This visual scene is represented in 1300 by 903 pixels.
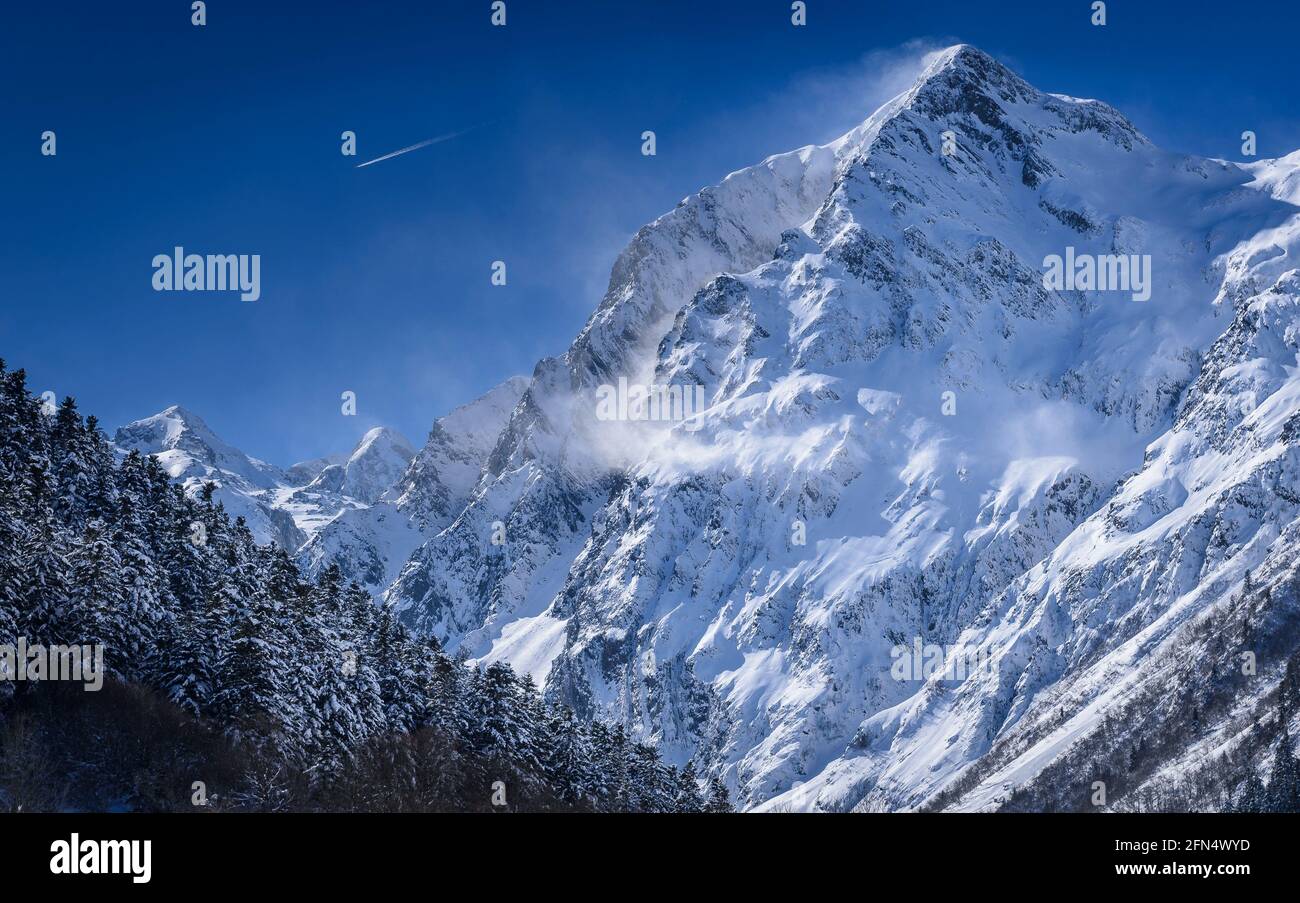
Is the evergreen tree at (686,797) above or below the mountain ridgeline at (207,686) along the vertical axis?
below

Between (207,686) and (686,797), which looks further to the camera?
(686,797)

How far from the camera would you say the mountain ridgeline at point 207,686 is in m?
68.5

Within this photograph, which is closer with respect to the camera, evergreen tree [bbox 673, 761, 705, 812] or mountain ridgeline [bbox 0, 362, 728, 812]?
mountain ridgeline [bbox 0, 362, 728, 812]

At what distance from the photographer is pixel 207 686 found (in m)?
74.8

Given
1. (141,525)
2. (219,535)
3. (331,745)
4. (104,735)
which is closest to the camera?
(104,735)

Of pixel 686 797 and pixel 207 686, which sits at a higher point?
pixel 207 686

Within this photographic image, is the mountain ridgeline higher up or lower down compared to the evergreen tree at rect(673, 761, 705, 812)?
higher up

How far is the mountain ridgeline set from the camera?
68500 mm

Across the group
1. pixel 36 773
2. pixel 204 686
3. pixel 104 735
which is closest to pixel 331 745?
pixel 204 686

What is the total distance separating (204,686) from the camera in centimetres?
7456
